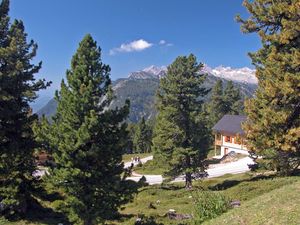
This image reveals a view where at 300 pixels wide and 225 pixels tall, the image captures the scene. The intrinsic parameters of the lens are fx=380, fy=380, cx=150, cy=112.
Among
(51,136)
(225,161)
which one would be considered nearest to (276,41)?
(51,136)

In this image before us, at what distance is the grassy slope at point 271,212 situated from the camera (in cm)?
1364

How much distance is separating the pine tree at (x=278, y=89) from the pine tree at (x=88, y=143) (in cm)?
784

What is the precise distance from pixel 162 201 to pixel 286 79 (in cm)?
1993

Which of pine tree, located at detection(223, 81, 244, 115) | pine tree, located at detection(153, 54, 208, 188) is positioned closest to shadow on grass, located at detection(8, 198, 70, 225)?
pine tree, located at detection(153, 54, 208, 188)

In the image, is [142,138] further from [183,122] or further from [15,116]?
[15,116]

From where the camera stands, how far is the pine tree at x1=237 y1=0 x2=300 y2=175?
19.7 meters

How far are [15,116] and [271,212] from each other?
17393 millimetres

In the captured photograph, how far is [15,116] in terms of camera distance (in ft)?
81.8

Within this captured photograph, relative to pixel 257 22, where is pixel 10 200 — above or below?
below

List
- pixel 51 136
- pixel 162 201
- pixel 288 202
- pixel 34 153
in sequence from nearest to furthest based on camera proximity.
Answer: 1. pixel 288 202
2. pixel 51 136
3. pixel 34 153
4. pixel 162 201

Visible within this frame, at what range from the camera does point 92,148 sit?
20.2 m

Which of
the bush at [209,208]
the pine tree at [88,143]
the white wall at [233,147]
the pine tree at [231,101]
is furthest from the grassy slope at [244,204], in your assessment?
the pine tree at [231,101]

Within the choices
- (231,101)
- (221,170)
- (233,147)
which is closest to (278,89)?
(221,170)

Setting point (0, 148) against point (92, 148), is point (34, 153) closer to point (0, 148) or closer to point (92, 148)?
point (0, 148)
